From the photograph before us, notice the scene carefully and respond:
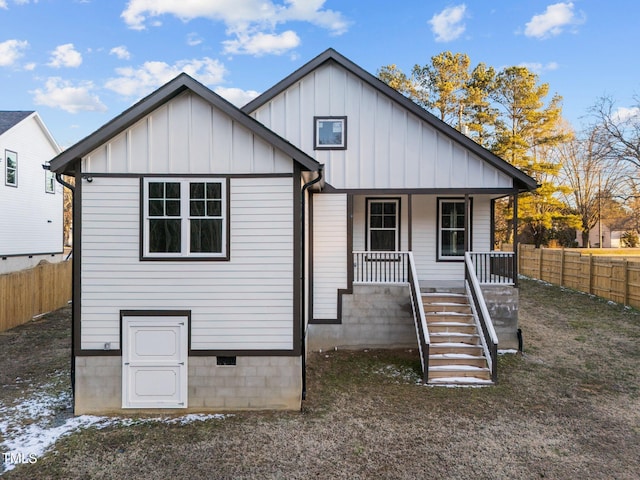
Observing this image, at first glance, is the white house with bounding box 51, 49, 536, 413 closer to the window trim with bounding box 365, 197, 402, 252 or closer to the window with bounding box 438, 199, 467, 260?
the window trim with bounding box 365, 197, 402, 252

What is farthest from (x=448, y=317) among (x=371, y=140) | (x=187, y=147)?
(x=187, y=147)

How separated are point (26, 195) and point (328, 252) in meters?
17.1

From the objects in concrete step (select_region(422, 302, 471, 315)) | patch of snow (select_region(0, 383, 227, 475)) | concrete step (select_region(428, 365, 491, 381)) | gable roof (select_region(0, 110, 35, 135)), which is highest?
gable roof (select_region(0, 110, 35, 135))

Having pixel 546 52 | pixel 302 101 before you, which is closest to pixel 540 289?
pixel 546 52

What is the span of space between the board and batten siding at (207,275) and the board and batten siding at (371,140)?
3.89 meters

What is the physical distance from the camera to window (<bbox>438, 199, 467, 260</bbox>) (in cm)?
1097

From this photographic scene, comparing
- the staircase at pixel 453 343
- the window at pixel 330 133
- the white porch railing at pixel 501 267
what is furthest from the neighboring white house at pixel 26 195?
the white porch railing at pixel 501 267

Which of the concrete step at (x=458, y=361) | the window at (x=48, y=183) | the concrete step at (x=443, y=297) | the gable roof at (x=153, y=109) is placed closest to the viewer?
the gable roof at (x=153, y=109)

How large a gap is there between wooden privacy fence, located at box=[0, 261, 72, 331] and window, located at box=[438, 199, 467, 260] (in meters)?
12.8

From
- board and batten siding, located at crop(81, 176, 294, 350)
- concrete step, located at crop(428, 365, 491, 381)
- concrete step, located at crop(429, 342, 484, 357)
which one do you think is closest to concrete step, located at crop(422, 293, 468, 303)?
concrete step, located at crop(429, 342, 484, 357)

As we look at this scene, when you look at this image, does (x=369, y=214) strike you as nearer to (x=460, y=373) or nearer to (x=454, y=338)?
(x=454, y=338)

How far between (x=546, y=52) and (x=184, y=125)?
21.7 metres

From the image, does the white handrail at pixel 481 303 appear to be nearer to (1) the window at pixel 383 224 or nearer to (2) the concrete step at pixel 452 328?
(2) the concrete step at pixel 452 328

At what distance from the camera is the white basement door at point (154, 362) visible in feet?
20.2
